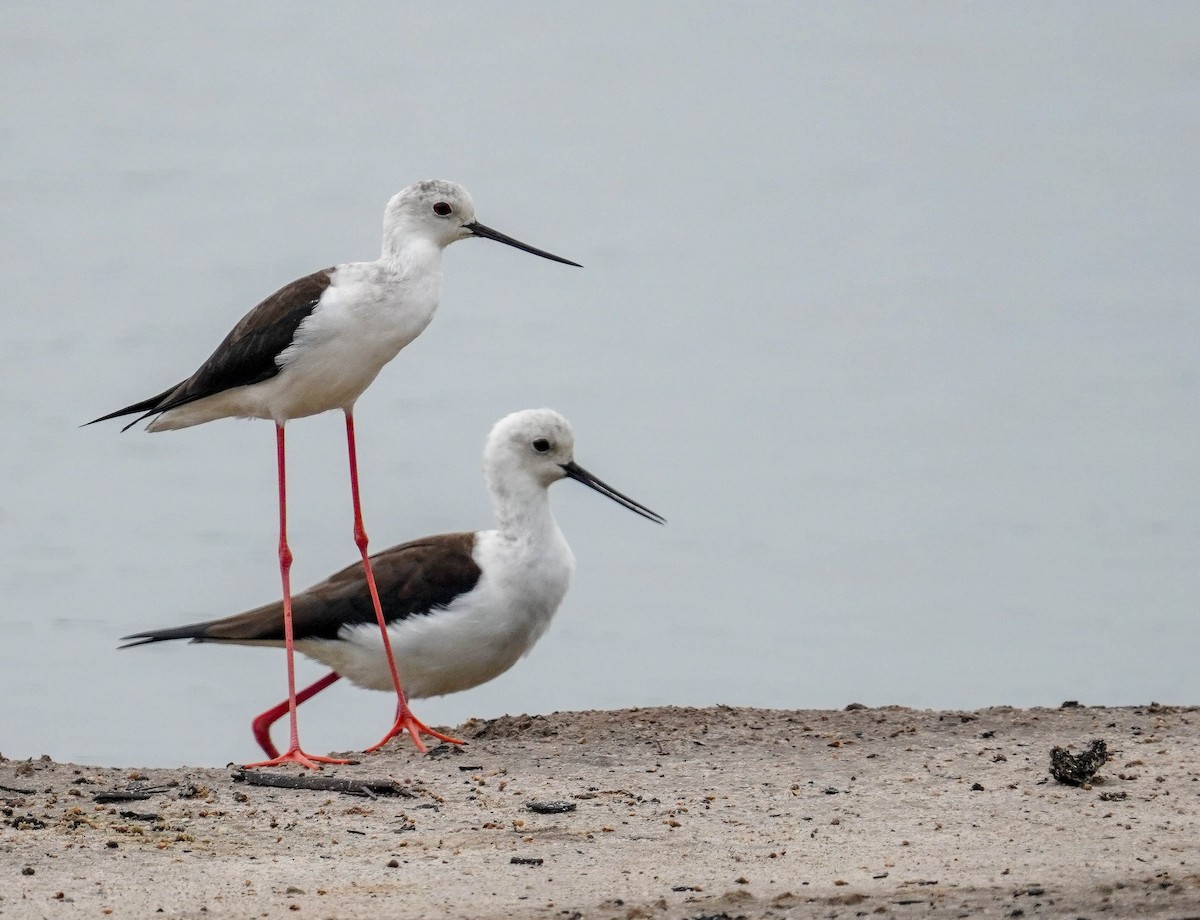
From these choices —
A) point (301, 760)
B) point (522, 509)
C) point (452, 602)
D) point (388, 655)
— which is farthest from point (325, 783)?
point (522, 509)

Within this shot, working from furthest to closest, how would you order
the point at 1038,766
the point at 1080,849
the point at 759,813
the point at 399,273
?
1. the point at 399,273
2. the point at 1038,766
3. the point at 759,813
4. the point at 1080,849

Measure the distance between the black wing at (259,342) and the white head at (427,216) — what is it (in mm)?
335

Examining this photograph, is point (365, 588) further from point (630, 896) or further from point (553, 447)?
point (630, 896)

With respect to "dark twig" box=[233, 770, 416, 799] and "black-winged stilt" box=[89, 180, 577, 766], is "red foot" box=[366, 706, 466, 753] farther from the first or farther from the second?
"dark twig" box=[233, 770, 416, 799]

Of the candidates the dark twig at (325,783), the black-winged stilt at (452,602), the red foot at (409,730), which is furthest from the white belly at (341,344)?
the dark twig at (325,783)

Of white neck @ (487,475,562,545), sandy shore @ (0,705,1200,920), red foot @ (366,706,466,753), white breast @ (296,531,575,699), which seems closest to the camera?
sandy shore @ (0,705,1200,920)

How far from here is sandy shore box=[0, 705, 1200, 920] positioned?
202 inches

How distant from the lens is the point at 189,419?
8.18 meters

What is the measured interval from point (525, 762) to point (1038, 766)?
188 cm

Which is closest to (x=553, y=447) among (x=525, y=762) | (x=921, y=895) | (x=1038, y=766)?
(x=525, y=762)

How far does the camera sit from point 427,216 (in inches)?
318

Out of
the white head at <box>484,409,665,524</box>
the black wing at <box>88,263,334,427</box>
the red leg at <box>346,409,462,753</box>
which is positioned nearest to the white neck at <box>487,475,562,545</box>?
the white head at <box>484,409,665,524</box>

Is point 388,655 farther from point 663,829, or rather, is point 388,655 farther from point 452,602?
point 663,829

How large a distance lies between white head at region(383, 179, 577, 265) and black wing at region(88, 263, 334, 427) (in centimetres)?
33
